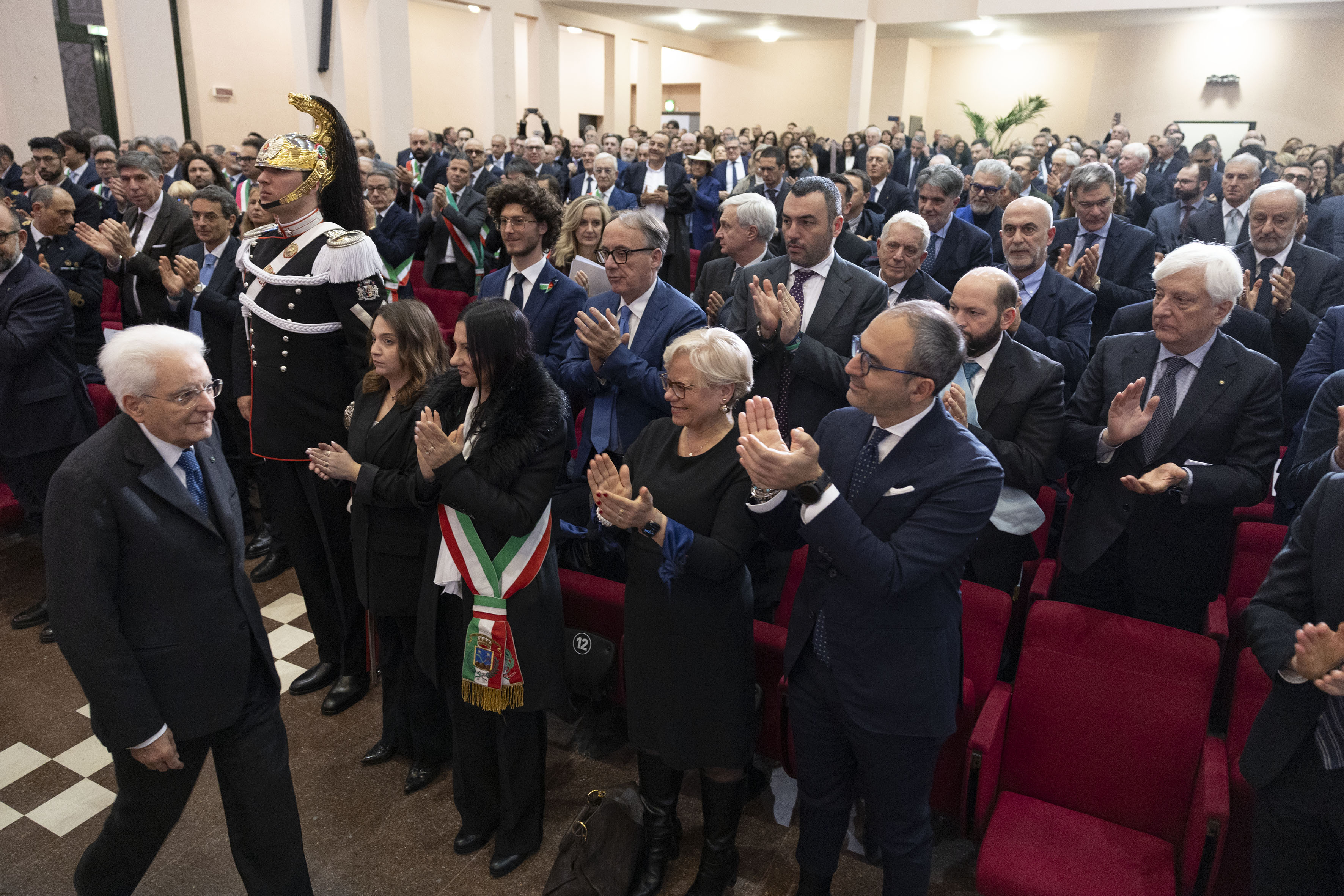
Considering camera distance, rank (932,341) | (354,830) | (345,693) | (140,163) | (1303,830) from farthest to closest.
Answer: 1. (140,163)
2. (345,693)
3. (354,830)
4. (932,341)
5. (1303,830)

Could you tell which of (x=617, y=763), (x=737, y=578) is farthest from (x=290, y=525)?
(x=737, y=578)

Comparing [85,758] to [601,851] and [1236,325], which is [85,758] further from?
[1236,325]

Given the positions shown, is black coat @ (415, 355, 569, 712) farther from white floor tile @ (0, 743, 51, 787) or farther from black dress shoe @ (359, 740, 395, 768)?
white floor tile @ (0, 743, 51, 787)

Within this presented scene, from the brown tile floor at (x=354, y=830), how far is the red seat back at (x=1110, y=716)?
429mm

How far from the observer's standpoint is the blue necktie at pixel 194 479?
2.12 m

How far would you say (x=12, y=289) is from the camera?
Answer: 3.79 m

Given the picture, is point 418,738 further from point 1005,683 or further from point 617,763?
point 1005,683

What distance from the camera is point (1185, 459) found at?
278cm

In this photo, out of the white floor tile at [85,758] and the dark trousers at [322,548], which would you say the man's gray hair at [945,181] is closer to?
the dark trousers at [322,548]

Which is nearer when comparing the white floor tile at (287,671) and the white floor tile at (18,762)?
the white floor tile at (18,762)

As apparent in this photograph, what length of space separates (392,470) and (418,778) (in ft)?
3.70

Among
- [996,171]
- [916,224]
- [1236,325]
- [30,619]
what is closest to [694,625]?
[916,224]

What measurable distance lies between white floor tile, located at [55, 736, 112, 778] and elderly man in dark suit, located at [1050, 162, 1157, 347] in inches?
185

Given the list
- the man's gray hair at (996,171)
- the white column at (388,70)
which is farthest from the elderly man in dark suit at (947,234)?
the white column at (388,70)
